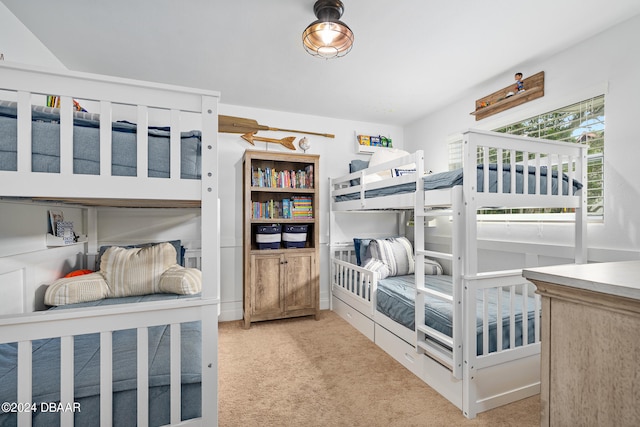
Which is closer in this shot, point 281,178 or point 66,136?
point 66,136

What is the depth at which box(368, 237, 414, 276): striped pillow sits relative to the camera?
3070mm

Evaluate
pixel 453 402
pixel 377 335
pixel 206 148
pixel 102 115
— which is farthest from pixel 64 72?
pixel 377 335

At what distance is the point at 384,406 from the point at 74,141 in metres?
2.01

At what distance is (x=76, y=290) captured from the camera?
6.44 ft

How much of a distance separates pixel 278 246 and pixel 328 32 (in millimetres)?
2106

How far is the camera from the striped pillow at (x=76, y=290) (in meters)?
1.85

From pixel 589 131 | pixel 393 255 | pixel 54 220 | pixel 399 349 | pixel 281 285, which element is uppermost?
pixel 589 131

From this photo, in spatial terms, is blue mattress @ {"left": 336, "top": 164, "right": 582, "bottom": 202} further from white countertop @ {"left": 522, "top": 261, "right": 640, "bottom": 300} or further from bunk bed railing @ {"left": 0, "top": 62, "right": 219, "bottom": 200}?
bunk bed railing @ {"left": 0, "top": 62, "right": 219, "bottom": 200}

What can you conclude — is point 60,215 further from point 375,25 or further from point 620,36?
point 620,36

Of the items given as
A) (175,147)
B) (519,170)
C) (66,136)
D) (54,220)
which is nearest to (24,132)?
(66,136)

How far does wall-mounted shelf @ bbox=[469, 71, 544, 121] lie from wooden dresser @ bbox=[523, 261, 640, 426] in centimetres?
213

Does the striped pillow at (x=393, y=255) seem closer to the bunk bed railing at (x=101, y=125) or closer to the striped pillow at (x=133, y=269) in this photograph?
the striped pillow at (x=133, y=269)

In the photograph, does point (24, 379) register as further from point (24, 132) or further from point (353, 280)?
point (353, 280)

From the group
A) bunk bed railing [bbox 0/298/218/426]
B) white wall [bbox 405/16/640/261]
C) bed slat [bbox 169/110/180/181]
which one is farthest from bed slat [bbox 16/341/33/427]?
white wall [bbox 405/16/640/261]
